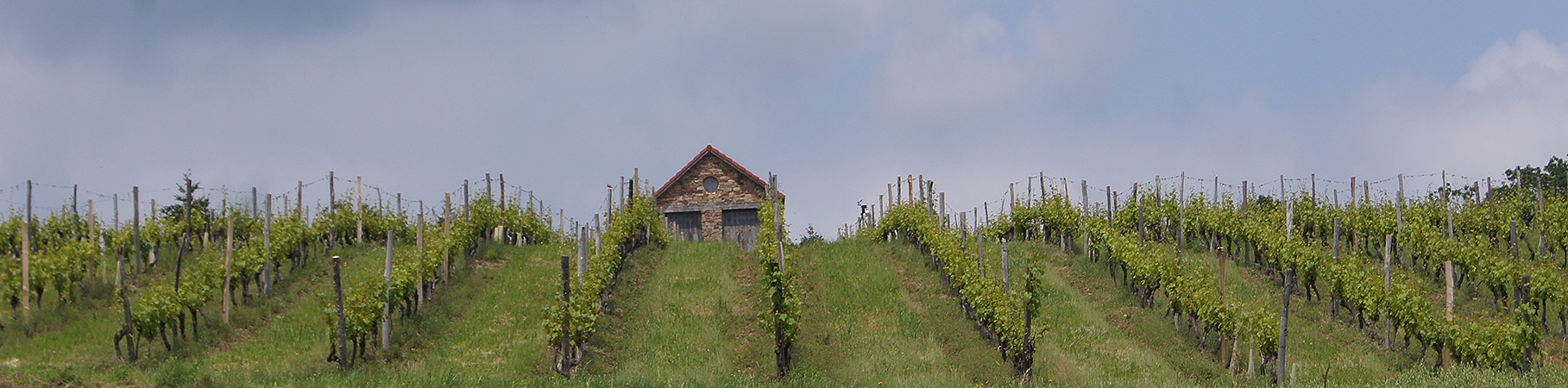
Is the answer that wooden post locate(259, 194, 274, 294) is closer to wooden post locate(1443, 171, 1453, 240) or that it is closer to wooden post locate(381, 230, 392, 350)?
wooden post locate(381, 230, 392, 350)

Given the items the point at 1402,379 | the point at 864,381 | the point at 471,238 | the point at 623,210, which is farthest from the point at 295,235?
the point at 1402,379

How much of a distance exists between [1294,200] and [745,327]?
2048 centimetres

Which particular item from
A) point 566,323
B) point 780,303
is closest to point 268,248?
point 566,323

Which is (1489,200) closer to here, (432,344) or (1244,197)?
(1244,197)

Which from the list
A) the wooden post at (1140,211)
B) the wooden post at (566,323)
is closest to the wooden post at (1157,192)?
the wooden post at (1140,211)

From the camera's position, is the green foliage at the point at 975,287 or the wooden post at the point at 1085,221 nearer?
the green foliage at the point at 975,287

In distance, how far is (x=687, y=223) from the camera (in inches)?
1547

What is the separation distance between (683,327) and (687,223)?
1616 cm

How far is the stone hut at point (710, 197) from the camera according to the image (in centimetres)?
3894

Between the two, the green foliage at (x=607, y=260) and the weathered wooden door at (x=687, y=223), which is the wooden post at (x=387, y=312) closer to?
the green foliage at (x=607, y=260)

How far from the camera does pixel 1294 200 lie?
35.4 metres

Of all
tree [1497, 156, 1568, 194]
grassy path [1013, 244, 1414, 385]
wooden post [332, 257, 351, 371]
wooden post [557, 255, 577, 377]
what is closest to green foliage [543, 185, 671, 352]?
wooden post [557, 255, 577, 377]

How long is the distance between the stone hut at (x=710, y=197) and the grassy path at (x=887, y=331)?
844 cm

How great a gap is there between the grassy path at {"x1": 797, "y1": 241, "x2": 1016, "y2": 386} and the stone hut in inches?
332
